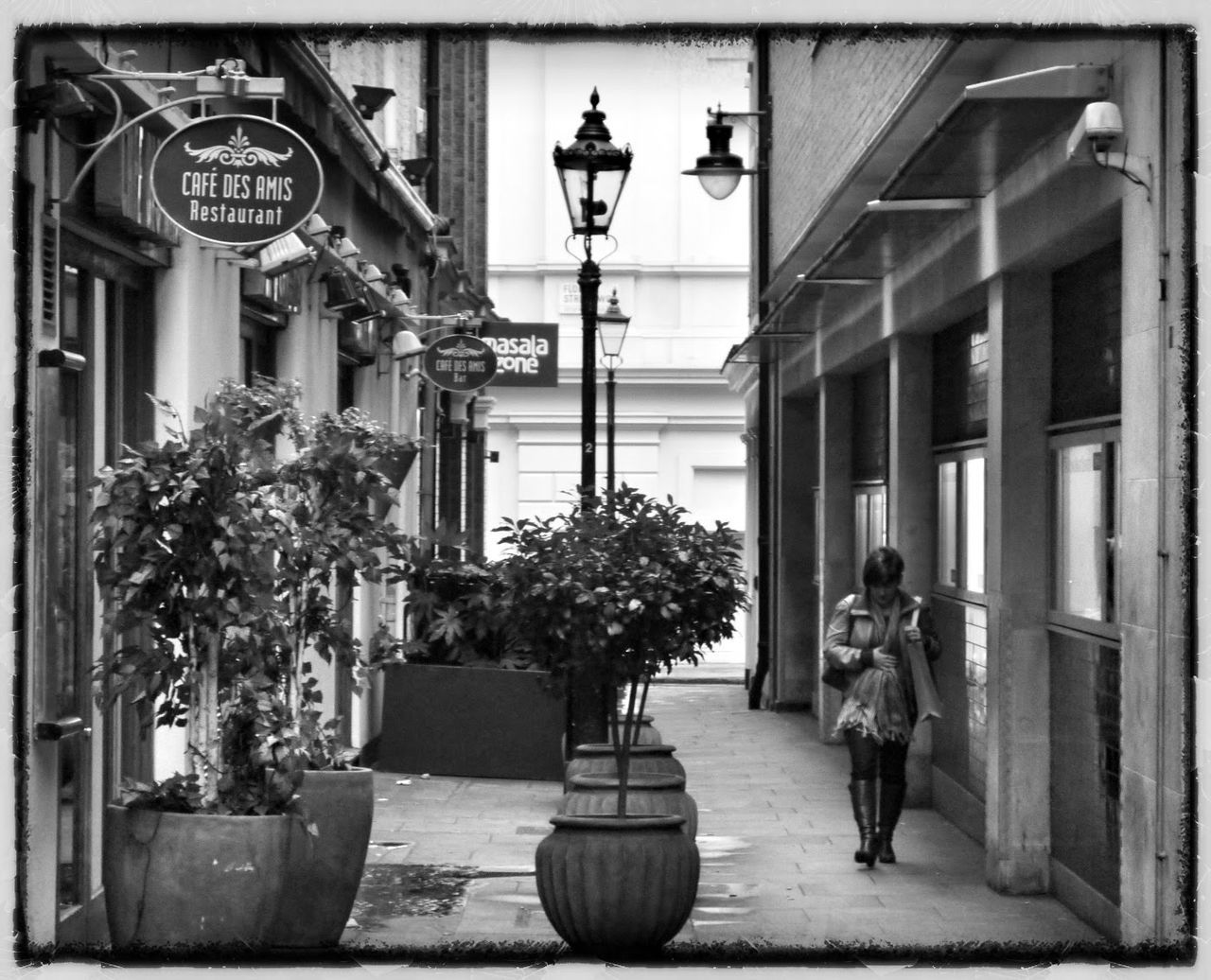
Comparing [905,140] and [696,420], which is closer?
[905,140]

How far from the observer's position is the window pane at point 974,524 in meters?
12.2

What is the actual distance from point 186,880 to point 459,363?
11049mm

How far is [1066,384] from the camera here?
1009cm

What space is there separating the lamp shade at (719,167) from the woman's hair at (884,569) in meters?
6.92

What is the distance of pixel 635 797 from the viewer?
31.2 feet

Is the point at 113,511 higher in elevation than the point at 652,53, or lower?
lower

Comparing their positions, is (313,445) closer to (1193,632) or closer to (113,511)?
(113,511)

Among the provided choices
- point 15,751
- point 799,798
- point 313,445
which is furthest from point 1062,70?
point 799,798

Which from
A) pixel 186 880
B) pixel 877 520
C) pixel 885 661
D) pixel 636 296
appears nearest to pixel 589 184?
pixel 877 520

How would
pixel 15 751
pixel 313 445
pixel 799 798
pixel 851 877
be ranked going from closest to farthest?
pixel 15 751 < pixel 313 445 < pixel 851 877 < pixel 799 798

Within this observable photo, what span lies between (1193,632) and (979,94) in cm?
232

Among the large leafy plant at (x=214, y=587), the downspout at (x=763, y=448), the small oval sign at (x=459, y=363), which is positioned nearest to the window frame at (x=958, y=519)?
the small oval sign at (x=459, y=363)

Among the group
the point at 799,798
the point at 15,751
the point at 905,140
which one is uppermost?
the point at 905,140

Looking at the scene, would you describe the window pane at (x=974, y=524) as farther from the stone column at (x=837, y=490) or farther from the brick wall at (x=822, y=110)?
the stone column at (x=837, y=490)
